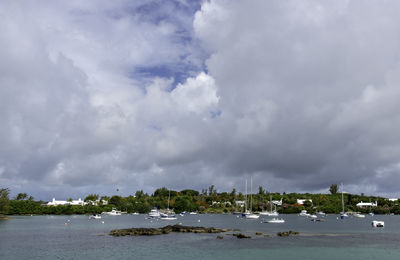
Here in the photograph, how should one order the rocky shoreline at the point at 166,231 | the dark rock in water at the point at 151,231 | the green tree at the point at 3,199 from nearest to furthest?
the rocky shoreline at the point at 166,231, the dark rock in water at the point at 151,231, the green tree at the point at 3,199

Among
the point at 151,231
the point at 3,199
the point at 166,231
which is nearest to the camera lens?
the point at 151,231

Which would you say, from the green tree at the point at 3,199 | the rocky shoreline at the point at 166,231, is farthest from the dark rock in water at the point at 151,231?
the green tree at the point at 3,199

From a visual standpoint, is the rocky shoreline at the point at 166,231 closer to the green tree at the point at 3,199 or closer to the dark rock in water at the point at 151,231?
the dark rock in water at the point at 151,231

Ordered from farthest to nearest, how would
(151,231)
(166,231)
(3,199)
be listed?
1. (3,199)
2. (166,231)
3. (151,231)

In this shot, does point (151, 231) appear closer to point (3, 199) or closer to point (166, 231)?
point (166, 231)

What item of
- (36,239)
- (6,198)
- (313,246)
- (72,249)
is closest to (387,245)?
(313,246)

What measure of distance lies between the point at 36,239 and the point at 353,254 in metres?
71.4

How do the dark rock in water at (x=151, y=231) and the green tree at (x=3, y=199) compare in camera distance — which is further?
the green tree at (x=3, y=199)

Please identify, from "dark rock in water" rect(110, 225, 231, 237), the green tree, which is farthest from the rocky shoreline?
the green tree

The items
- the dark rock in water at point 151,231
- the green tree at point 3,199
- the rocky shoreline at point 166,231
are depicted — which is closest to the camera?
the rocky shoreline at point 166,231

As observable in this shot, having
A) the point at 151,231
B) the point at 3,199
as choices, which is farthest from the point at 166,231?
the point at 3,199

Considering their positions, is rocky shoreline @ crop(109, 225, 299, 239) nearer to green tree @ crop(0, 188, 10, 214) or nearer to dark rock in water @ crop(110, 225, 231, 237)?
dark rock in water @ crop(110, 225, 231, 237)

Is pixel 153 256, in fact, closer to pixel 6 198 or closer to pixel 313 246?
pixel 313 246

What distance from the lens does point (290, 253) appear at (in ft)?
216
